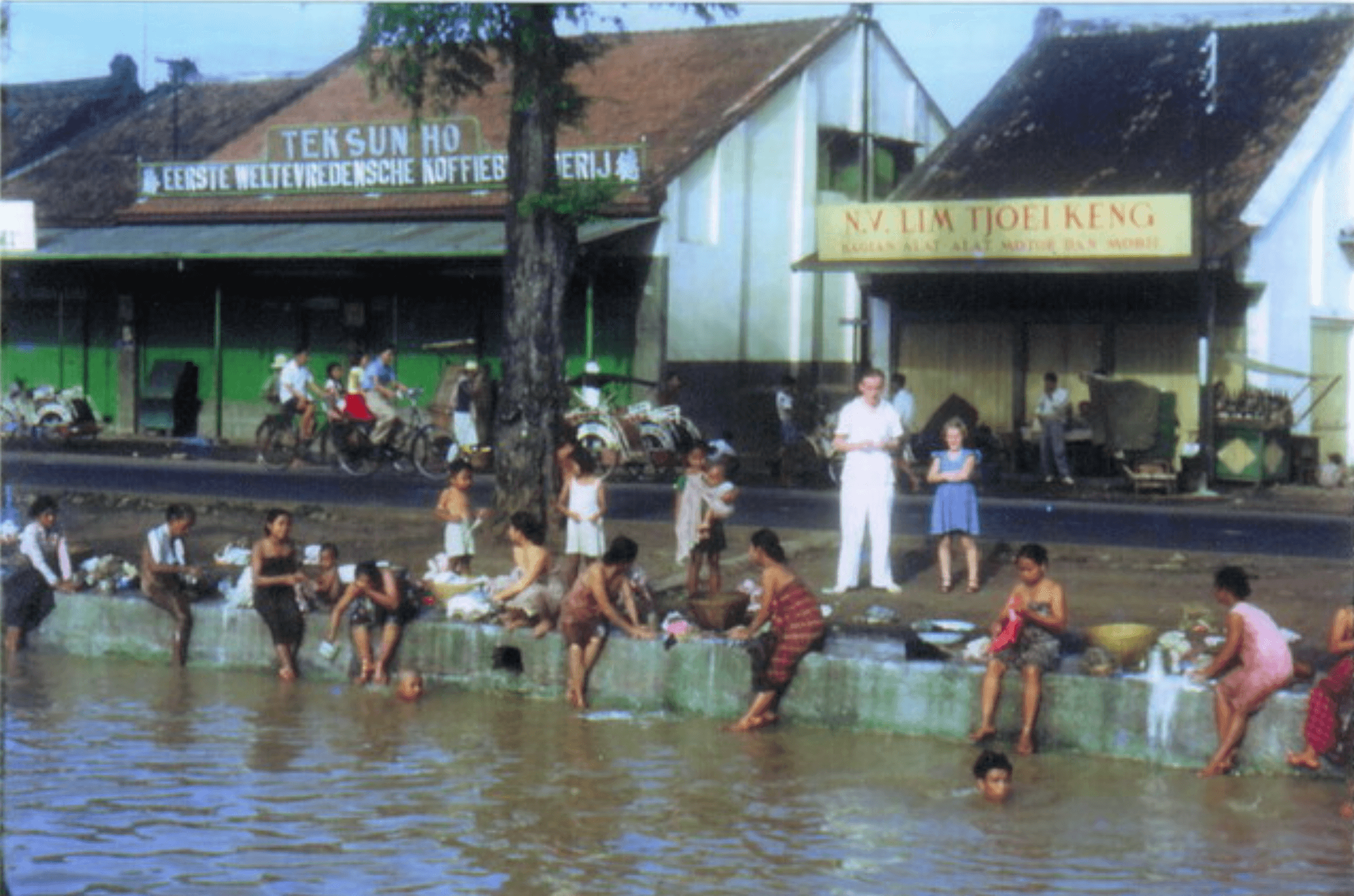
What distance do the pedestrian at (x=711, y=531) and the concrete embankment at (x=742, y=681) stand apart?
5.37 ft

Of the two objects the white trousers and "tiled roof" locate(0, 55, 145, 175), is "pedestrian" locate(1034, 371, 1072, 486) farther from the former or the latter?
"tiled roof" locate(0, 55, 145, 175)

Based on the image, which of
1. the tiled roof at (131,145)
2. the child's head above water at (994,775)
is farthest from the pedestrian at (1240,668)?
the tiled roof at (131,145)

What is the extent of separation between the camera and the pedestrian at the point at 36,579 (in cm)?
1627

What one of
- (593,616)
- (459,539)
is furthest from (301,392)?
(593,616)

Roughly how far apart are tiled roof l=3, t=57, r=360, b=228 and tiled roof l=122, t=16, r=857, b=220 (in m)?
1.01

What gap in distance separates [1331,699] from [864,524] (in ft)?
15.8

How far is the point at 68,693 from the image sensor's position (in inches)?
578

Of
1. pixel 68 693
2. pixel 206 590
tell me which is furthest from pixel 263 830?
pixel 206 590

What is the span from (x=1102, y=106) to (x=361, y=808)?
19857 millimetres

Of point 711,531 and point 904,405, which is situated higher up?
point 904,405

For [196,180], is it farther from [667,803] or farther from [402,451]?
[667,803]

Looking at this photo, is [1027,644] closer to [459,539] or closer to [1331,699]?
[1331,699]

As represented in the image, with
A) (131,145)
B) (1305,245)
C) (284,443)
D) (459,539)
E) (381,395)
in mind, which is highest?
(131,145)

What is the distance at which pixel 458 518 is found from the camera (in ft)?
52.6
